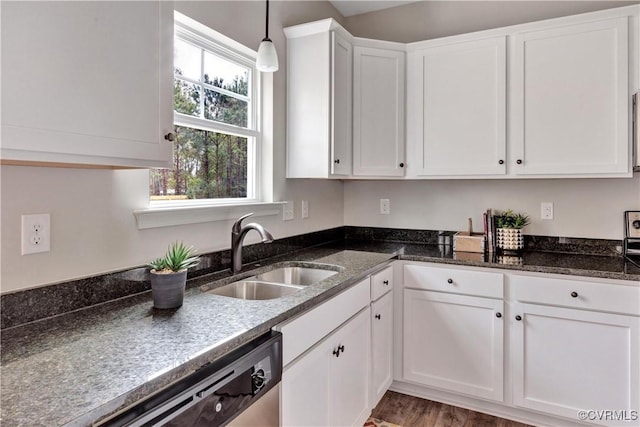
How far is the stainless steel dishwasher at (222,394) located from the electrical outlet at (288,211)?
1185 millimetres

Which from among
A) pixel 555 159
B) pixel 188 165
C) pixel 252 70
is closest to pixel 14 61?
pixel 188 165

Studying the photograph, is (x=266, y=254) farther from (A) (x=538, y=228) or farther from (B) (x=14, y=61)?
(A) (x=538, y=228)

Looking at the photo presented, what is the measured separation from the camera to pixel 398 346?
231cm

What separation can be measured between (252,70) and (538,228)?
2045mm

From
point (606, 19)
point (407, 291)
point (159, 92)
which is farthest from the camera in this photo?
point (407, 291)

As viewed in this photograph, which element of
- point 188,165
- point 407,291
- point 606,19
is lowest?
point 407,291

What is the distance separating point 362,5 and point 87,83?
2466 mm

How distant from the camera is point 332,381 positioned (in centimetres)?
158

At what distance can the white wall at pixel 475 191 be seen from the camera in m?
2.34

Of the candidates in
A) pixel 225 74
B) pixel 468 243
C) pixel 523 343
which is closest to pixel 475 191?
pixel 468 243

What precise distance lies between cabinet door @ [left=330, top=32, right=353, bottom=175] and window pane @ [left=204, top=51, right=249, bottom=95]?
51cm

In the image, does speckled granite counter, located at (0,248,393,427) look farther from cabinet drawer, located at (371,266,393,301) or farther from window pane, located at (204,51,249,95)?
window pane, located at (204,51,249,95)

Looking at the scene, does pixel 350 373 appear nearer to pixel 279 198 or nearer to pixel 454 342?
pixel 454 342

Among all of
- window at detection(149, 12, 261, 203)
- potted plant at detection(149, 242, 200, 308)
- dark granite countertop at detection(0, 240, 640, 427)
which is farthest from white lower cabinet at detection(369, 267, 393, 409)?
potted plant at detection(149, 242, 200, 308)
